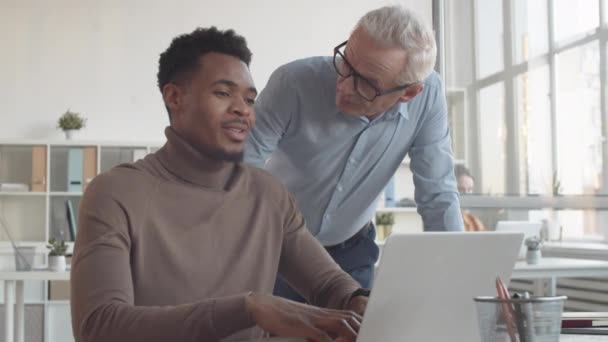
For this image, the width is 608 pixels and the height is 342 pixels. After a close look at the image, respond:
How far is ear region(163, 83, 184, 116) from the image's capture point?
164cm

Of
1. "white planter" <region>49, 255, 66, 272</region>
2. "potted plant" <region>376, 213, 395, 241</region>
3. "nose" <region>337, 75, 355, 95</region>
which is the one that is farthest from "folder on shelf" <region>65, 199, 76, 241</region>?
"nose" <region>337, 75, 355, 95</region>

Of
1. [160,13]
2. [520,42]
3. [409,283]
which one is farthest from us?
[160,13]

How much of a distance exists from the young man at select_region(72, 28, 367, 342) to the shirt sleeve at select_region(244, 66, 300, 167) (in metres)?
0.39

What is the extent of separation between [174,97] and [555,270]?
347cm

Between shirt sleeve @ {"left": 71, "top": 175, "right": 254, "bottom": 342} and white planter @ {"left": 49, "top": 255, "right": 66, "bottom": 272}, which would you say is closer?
shirt sleeve @ {"left": 71, "top": 175, "right": 254, "bottom": 342}

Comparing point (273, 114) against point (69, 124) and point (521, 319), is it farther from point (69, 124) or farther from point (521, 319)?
point (69, 124)

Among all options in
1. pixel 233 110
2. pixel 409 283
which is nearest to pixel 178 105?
pixel 233 110

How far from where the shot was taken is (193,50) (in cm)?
164

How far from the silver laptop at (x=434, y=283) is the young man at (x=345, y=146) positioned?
2.41ft

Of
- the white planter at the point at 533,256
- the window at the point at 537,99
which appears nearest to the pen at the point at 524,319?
the window at the point at 537,99

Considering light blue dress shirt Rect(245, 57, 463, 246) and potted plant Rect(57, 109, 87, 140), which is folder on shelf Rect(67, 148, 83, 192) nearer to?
potted plant Rect(57, 109, 87, 140)

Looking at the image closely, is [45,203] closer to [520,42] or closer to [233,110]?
[520,42]

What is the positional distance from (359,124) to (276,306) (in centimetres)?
95

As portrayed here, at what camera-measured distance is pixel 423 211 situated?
2.23 meters
